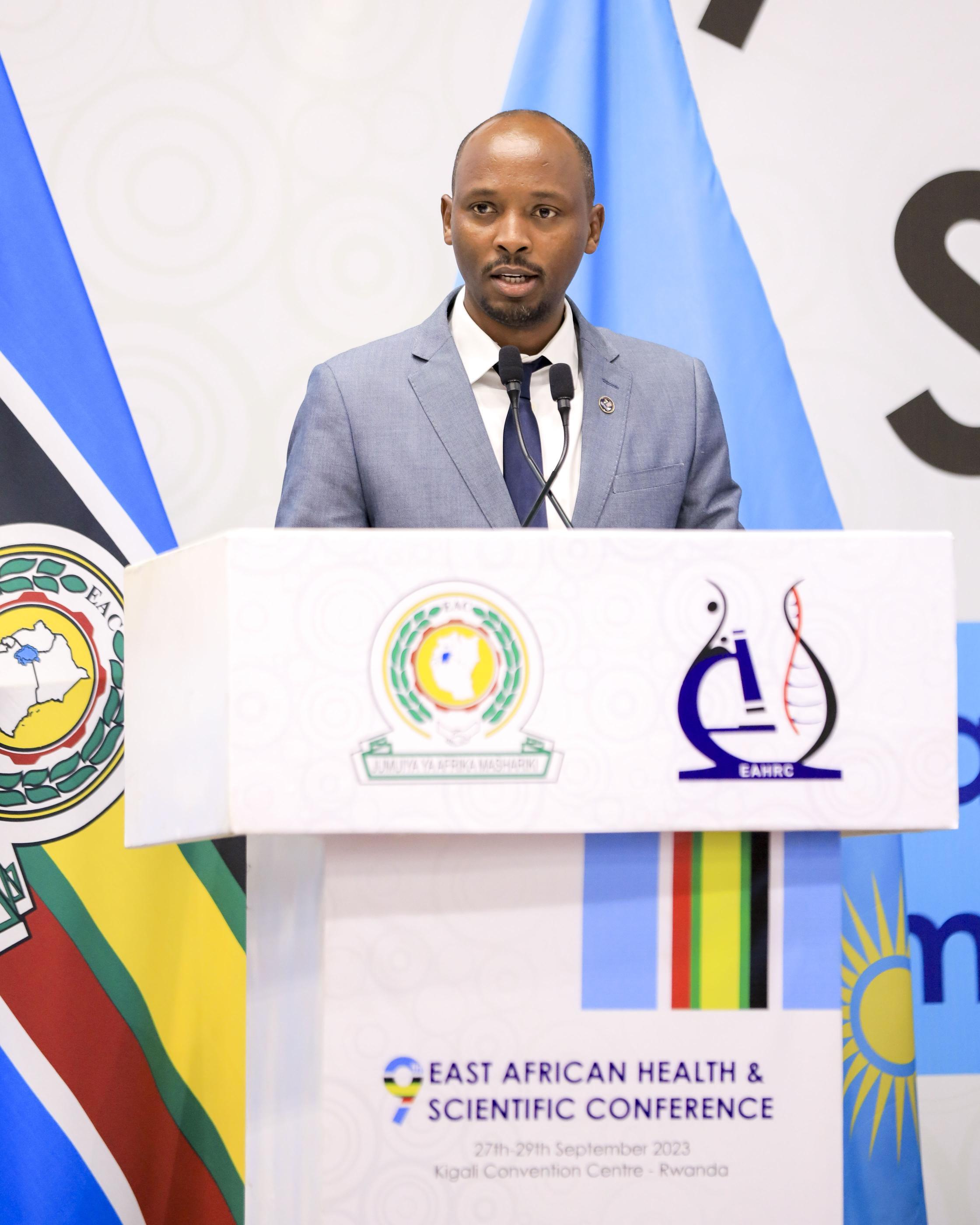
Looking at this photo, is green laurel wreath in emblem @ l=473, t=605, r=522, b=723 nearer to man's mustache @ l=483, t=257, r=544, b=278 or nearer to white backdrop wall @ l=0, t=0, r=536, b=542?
man's mustache @ l=483, t=257, r=544, b=278

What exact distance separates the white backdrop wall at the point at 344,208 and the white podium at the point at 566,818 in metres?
1.48

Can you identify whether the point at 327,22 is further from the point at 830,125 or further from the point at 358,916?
the point at 358,916

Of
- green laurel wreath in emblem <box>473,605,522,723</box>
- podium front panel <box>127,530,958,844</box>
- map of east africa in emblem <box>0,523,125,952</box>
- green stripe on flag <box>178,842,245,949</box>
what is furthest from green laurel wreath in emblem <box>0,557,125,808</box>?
green laurel wreath in emblem <box>473,605,522,723</box>

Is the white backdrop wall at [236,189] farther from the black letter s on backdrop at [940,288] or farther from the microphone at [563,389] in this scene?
the microphone at [563,389]

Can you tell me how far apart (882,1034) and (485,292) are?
1707mm

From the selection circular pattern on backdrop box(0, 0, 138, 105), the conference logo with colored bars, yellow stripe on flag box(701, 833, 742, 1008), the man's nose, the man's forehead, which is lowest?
the conference logo with colored bars

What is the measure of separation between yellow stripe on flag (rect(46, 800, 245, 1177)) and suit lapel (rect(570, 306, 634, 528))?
123 centimetres

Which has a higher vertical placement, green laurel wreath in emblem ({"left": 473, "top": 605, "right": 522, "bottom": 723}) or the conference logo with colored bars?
green laurel wreath in emblem ({"left": 473, "top": 605, "right": 522, "bottom": 723})

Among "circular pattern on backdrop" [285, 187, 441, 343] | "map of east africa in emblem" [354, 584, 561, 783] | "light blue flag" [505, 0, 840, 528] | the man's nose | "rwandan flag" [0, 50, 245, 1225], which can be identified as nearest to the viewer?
"map of east africa in emblem" [354, 584, 561, 783]

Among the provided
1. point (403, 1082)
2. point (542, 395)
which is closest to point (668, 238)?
point (542, 395)

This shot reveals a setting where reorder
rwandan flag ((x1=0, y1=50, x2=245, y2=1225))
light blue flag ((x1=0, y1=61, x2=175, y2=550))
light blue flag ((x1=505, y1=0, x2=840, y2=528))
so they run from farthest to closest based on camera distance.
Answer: light blue flag ((x1=505, y1=0, x2=840, y2=528))
light blue flag ((x1=0, y1=61, x2=175, y2=550))
rwandan flag ((x1=0, y1=50, x2=245, y2=1225))

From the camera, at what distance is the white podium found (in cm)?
119

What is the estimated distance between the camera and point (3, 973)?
2447 millimetres

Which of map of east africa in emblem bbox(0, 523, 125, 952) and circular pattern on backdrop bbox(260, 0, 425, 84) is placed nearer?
map of east africa in emblem bbox(0, 523, 125, 952)
